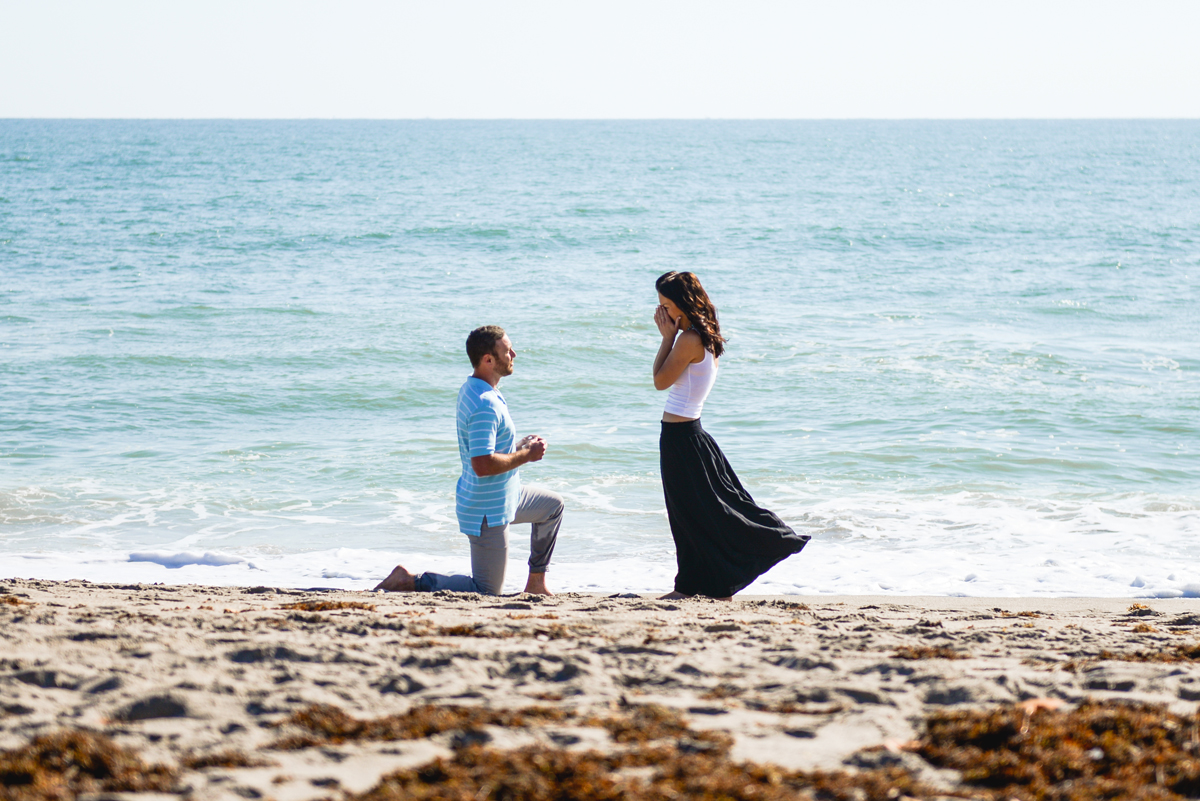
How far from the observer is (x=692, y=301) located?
5.13 m

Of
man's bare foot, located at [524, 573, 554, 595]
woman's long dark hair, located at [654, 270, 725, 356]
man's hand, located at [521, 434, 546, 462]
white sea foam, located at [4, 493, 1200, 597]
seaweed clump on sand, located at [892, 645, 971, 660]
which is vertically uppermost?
woman's long dark hair, located at [654, 270, 725, 356]

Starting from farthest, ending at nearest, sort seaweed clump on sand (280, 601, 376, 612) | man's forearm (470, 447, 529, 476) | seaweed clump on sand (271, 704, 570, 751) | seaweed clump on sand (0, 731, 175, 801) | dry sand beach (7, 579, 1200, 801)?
man's forearm (470, 447, 529, 476) → seaweed clump on sand (280, 601, 376, 612) → seaweed clump on sand (271, 704, 570, 751) → dry sand beach (7, 579, 1200, 801) → seaweed clump on sand (0, 731, 175, 801)

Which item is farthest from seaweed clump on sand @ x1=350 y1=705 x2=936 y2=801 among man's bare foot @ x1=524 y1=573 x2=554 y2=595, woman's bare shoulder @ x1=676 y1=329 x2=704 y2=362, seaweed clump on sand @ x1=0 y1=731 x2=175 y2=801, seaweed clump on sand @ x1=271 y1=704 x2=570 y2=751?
man's bare foot @ x1=524 y1=573 x2=554 y2=595

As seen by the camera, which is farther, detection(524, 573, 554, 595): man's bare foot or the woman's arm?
detection(524, 573, 554, 595): man's bare foot

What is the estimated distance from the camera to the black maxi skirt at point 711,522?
17.3 feet

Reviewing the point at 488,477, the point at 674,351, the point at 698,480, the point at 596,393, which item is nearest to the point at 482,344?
the point at 488,477

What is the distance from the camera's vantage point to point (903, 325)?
1711cm

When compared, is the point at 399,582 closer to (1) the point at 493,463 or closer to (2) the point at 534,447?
(1) the point at 493,463

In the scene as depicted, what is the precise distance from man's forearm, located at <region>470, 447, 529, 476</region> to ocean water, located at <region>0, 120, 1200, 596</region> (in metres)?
2.08

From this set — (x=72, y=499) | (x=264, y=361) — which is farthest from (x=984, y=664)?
(x=264, y=361)

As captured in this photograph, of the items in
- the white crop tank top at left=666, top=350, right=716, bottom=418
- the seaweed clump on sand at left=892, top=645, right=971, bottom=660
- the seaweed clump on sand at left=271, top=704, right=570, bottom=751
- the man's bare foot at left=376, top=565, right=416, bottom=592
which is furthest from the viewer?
the man's bare foot at left=376, top=565, right=416, bottom=592

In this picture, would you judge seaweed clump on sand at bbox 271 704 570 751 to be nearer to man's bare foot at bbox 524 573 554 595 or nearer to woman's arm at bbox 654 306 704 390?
woman's arm at bbox 654 306 704 390

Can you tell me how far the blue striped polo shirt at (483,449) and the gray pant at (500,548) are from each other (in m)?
0.08

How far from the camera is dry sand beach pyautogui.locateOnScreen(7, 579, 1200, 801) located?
99.0 inches
